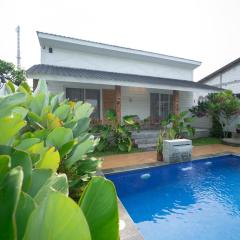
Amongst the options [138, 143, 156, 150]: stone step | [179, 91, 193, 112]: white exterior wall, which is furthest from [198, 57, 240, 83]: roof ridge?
[138, 143, 156, 150]: stone step

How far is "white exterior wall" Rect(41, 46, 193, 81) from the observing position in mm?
13465

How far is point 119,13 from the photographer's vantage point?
11609 millimetres

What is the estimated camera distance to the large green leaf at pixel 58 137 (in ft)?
3.72

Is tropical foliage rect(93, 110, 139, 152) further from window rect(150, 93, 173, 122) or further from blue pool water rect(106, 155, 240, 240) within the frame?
window rect(150, 93, 173, 122)

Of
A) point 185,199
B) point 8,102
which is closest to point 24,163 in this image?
point 8,102

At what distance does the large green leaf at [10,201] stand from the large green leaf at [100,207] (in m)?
0.15

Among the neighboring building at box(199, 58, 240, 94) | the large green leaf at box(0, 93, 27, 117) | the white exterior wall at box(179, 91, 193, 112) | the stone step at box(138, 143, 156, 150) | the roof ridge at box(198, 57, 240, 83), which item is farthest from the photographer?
the roof ridge at box(198, 57, 240, 83)

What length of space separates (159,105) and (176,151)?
7511mm

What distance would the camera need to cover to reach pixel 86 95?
45.7 ft

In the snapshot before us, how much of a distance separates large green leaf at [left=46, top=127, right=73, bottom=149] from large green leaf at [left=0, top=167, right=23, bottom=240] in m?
0.72

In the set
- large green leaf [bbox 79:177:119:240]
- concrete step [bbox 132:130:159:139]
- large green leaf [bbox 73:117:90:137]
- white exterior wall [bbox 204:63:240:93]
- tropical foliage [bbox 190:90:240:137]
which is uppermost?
white exterior wall [bbox 204:63:240:93]

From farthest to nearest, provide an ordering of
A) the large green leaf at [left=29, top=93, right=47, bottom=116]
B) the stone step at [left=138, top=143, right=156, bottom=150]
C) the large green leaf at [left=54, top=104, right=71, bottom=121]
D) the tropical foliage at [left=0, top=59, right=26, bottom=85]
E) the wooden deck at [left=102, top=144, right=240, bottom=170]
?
the tropical foliage at [left=0, top=59, right=26, bottom=85], the stone step at [left=138, top=143, right=156, bottom=150], the wooden deck at [left=102, top=144, right=240, bottom=170], the large green leaf at [left=54, top=104, right=71, bottom=121], the large green leaf at [left=29, top=93, right=47, bottom=116]

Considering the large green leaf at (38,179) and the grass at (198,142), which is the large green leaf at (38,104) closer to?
the large green leaf at (38,179)

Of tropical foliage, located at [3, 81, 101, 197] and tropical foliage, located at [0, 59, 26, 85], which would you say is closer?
tropical foliage, located at [3, 81, 101, 197]
